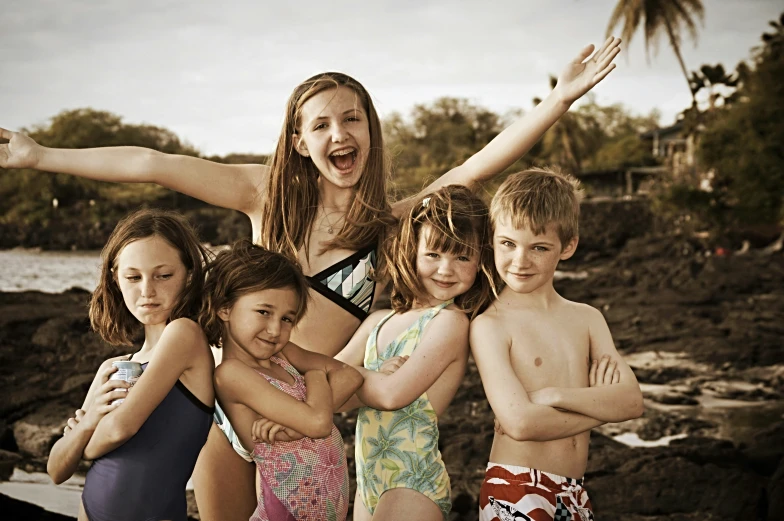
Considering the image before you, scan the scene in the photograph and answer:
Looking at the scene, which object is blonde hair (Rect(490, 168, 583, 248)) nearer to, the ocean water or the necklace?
the necklace

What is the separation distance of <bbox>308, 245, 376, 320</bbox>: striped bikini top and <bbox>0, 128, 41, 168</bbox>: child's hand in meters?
1.10

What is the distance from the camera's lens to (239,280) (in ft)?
8.50

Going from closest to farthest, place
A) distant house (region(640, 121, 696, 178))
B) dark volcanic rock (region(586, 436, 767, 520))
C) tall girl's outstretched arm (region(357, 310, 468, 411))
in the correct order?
tall girl's outstretched arm (region(357, 310, 468, 411)) < dark volcanic rock (region(586, 436, 767, 520)) < distant house (region(640, 121, 696, 178))

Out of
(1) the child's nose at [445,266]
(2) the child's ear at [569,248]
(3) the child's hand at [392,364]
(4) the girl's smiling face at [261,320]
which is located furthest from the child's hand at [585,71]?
(4) the girl's smiling face at [261,320]

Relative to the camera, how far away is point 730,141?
894 inches

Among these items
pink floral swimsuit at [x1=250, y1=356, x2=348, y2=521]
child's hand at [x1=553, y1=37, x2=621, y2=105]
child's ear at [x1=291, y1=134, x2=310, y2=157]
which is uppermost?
child's hand at [x1=553, y1=37, x2=621, y2=105]

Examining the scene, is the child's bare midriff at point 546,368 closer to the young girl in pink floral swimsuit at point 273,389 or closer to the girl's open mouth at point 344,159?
the young girl in pink floral swimsuit at point 273,389

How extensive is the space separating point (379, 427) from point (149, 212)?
1032mm

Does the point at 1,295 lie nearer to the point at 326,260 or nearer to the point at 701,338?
the point at 701,338

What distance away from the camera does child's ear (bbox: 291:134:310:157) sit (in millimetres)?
3265

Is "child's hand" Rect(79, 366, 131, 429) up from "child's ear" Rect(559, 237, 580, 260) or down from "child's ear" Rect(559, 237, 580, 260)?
down

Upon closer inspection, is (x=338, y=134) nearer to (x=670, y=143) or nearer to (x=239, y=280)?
(x=239, y=280)

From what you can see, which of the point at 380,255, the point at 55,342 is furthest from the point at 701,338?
the point at 380,255

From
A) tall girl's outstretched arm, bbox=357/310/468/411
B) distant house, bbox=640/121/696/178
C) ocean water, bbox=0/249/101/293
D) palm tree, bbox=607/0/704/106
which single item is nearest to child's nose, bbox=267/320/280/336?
tall girl's outstretched arm, bbox=357/310/468/411
